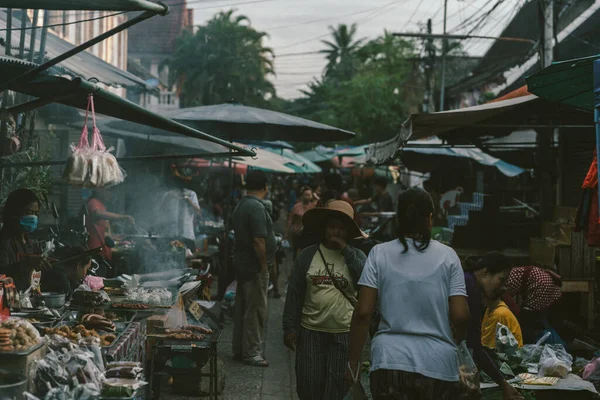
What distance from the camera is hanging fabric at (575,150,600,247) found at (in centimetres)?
728

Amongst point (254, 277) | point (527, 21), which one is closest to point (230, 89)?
point (527, 21)

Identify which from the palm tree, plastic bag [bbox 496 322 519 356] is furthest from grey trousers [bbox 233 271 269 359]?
the palm tree

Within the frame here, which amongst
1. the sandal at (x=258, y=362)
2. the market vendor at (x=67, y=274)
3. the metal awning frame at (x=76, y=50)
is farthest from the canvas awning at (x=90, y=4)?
the sandal at (x=258, y=362)

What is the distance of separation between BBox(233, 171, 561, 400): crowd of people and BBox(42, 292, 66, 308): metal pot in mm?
2027

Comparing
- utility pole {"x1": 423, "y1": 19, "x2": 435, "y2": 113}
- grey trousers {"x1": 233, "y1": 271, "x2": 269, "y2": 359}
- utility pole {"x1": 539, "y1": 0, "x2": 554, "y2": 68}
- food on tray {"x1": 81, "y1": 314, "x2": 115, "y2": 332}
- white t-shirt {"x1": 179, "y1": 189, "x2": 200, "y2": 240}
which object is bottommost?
grey trousers {"x1": 233, "y1": 271, "x2": 269, "y2": 359}

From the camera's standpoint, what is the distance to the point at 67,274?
7531 mm

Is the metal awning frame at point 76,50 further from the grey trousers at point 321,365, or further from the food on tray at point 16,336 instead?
the grey trousers at point 321,365

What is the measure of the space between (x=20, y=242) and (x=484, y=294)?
13.9ft

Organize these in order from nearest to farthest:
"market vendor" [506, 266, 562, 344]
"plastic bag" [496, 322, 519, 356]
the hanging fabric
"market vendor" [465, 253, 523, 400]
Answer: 1. "market vendor" [465, 253, 523, 400]
2. "plastic bag" [496, 322, 519, 356]
3. the hanging fabric
4. "market vendor" [506, 266, 562, 344]

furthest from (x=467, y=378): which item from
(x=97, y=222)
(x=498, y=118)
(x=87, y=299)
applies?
(x=97, y=222)

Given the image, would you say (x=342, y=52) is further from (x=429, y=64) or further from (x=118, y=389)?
(x=118, y=389)

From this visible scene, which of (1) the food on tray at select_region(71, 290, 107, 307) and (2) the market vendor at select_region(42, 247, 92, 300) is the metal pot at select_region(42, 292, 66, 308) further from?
(2) the market vendor at select_region(42, 247, 92, 300)

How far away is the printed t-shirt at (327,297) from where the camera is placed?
566cm

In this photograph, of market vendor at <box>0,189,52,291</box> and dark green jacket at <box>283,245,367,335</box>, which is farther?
market vendor at <box>0,189,52,291</box>
